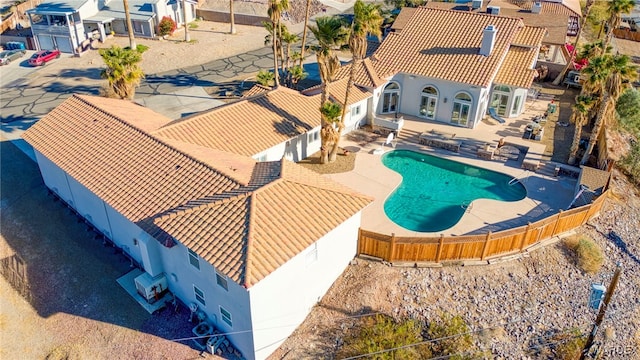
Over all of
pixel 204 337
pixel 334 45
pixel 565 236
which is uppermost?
pixel 334 45

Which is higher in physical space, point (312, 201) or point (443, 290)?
point (312, 201)

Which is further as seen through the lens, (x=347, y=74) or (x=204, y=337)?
(x=347, y=74)

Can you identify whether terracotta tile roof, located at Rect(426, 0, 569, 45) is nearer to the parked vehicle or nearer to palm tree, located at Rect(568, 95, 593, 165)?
palm tree, located at Rect(568, 95, 593, 165)

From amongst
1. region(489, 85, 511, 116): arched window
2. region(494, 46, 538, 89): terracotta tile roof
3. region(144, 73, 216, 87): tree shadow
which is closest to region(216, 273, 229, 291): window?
region(494, 46, 538, 89): terracotta tile roof

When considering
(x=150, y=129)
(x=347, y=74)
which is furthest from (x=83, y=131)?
(x=347, y=74)

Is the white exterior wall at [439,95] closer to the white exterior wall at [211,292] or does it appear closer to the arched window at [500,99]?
the arched window at [500,99]

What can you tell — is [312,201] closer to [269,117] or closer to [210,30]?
[269,117]

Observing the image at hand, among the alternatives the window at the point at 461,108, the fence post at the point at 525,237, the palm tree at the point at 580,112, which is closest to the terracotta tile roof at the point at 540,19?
the window at the point at 461,108
